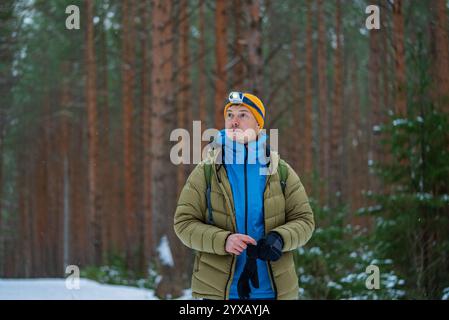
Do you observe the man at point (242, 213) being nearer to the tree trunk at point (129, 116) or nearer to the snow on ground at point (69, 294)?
the snow on ground at point (69, 294)

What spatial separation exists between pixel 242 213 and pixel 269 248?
9.1 inches

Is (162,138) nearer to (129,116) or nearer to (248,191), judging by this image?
(248,191)

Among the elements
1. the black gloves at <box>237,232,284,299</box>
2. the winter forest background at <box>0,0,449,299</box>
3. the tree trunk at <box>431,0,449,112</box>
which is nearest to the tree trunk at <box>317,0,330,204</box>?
the winter forest background at <box>0,0,449,299</box>

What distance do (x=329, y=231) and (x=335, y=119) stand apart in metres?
10.9

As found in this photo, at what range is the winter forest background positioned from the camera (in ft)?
23.7

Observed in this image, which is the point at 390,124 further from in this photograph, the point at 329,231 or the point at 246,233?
the point at 246,233

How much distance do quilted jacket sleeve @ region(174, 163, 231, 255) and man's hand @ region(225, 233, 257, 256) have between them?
0.03 m

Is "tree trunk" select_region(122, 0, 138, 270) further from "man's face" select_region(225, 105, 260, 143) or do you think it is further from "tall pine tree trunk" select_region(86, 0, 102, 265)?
"man's face" select_region(225, 105, 260, 143)

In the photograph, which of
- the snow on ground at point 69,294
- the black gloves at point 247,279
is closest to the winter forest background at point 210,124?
the snow on ground at point 69,294

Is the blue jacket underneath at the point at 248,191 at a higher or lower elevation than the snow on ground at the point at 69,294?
higher

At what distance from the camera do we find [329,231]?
805cm

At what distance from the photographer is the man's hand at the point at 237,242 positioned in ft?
9.18

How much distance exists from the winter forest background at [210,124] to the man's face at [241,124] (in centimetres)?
438

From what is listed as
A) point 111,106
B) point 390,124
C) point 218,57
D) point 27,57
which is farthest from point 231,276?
point 111,106
